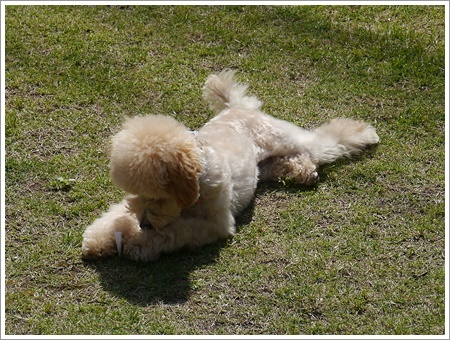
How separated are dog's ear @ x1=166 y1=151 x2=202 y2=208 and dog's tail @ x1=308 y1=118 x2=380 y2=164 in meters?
1.71

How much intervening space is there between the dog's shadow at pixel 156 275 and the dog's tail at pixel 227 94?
1530 millimetres

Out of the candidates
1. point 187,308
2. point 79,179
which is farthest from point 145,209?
point 79,179

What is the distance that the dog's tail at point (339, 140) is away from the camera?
6.09 m

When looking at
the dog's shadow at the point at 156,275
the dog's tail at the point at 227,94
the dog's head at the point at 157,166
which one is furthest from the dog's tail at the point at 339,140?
the dog's head at the point at 157,166

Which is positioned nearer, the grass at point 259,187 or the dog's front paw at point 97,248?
the grass at point 259,187

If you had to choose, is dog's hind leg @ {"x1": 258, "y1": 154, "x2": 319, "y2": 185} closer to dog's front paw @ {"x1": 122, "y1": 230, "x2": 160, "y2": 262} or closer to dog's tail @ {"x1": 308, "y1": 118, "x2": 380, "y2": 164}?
dog's tail @ {"x1": 308, "y1": 118, "x2": 380, "y2": 164}

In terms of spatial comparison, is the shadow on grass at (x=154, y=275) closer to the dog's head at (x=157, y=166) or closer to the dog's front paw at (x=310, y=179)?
the dog's head at (x=157, y=166)

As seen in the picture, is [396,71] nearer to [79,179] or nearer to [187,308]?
[79,179]

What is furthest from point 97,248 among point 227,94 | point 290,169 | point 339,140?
point 339,140

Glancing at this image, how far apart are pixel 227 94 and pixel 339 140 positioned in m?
1.00

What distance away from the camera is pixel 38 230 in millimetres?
5211

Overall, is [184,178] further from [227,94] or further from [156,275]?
[227,94]

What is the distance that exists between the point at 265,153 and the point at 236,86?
2.32 feet

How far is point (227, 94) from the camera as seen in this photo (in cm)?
627
